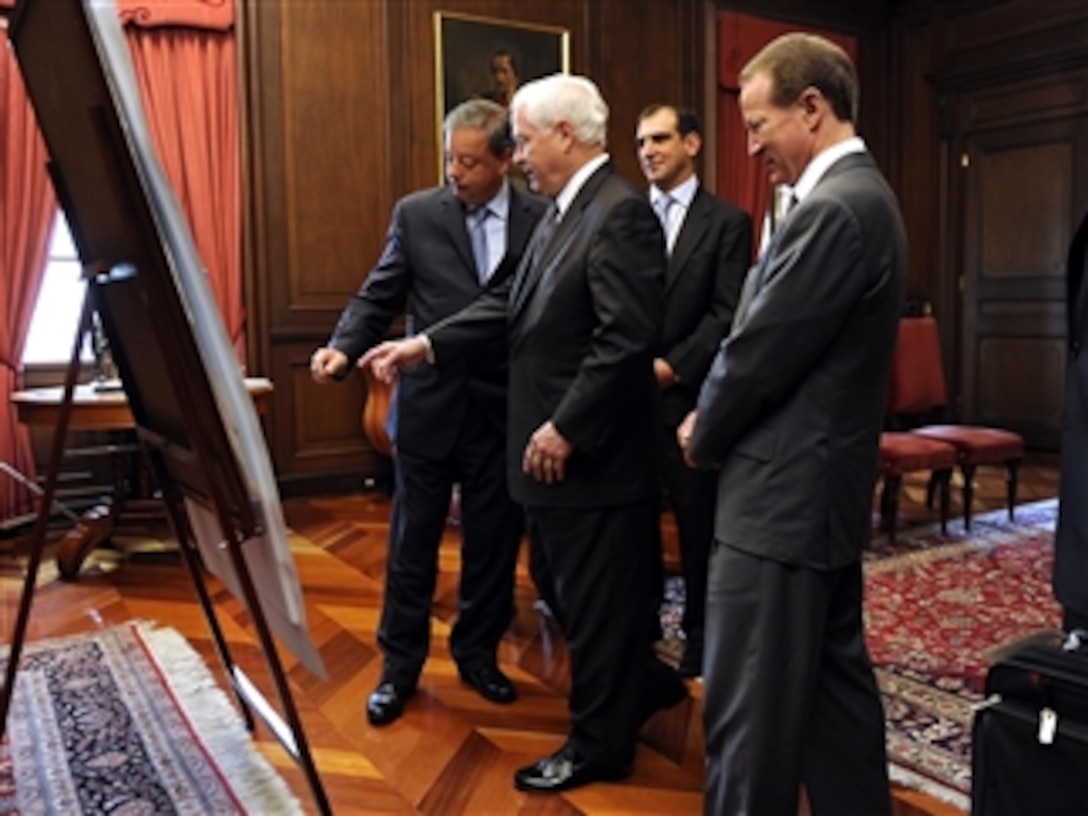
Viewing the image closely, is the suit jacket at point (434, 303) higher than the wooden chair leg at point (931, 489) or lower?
higher

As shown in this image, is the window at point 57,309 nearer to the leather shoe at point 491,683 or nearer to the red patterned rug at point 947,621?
the leather shoe at point 491,683

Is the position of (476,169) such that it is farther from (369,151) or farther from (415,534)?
(369,151)

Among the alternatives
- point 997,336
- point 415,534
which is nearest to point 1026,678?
point 415,534

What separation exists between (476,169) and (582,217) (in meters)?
0.49

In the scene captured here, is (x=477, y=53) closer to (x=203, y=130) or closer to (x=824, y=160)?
(x=203, y=130)

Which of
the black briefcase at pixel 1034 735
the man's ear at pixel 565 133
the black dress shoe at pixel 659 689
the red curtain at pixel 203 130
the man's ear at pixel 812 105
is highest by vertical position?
the red curtain at pixel 203 130

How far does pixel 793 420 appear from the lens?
1.53 m

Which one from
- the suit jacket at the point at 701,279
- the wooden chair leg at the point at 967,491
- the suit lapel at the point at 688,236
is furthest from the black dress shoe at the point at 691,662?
the wooden chair leg at the point at 967,491

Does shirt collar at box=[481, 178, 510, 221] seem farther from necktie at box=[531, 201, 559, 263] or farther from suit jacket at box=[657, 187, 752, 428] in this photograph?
suit jacket at box=[657, 187, 752, 428]

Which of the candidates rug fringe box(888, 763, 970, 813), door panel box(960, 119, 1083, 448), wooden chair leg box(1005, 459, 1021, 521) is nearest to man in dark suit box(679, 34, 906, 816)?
rug fringe box(888, 763, 970, 813)

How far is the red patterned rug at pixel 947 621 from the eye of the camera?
2.16 meters

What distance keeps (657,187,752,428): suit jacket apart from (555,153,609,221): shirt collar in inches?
32.0

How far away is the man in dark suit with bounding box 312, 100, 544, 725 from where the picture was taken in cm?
240

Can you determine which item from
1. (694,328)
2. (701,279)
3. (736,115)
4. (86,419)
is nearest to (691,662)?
(694,328)
